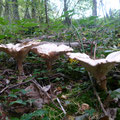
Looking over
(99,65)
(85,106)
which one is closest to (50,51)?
(99,65)

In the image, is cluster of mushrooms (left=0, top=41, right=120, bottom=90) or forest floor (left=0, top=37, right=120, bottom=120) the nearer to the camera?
forest floor (left=0, top=37, right=120, bottom=120)

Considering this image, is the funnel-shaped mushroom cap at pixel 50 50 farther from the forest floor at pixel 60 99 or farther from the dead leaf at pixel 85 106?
the dead leaf at pixel 85 106

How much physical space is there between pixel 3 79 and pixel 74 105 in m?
1.30

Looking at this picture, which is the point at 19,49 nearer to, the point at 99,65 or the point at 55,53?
the point at 55,53

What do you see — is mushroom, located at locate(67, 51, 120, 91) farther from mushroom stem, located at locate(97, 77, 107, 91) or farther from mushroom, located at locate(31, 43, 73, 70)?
mushroom, located at locate(31, 43, 73, 70)

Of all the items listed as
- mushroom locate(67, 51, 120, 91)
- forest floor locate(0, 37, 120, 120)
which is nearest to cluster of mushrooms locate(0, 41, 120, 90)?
mushroom locate(67, 51, 120, 91)

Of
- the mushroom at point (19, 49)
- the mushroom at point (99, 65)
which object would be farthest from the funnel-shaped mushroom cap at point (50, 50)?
the mushroom at point (99, 65)

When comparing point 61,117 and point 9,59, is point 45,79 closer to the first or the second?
point 61,117

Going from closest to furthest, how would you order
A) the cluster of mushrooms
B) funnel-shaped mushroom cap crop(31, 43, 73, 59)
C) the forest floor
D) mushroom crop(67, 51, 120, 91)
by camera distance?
the forest floor, mushroom crop(67, 51, 120, 91), the cluster of mushrooms, funnel-shaped mushroom cap crop(31, 43, 73, 59)

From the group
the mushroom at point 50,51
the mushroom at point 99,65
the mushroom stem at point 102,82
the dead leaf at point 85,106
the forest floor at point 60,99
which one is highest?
the mushroom at point 50,51

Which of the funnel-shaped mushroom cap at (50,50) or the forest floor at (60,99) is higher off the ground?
the funnel-shaped mushroom cap at (50,50)

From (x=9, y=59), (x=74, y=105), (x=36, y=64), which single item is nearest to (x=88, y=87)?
(x=74, y=105)

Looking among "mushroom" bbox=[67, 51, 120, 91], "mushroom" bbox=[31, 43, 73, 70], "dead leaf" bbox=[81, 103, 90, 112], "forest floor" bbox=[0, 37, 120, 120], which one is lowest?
"dead leaf" bbox=[81, 103, 90, 112]

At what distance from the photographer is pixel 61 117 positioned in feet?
4.23
